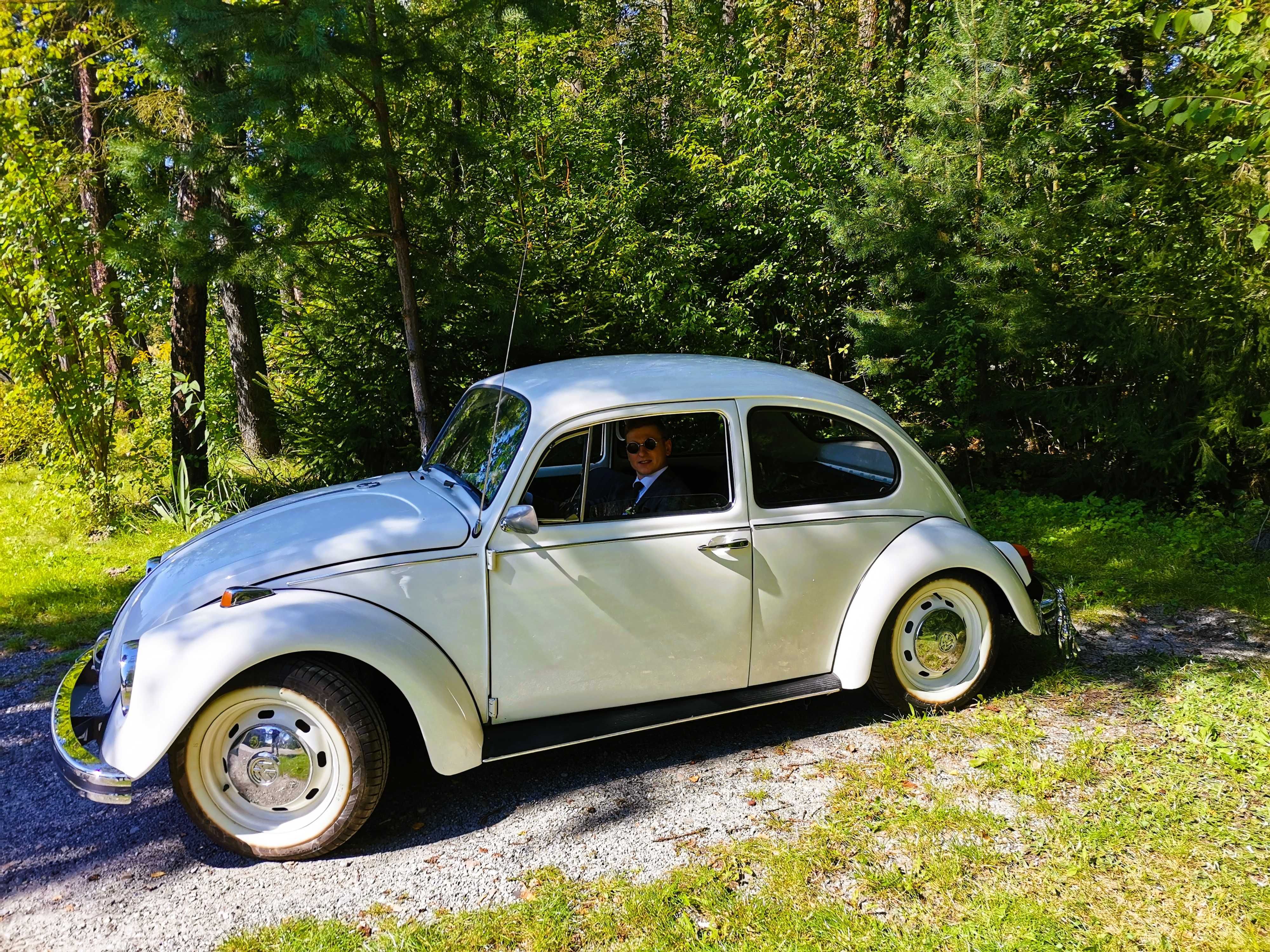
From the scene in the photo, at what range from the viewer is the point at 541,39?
565 inches

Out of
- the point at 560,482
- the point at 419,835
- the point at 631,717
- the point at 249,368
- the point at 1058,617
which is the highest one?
the point at 249,368

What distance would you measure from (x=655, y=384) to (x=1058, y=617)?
107 inches

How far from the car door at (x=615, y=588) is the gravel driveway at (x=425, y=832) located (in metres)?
0.45

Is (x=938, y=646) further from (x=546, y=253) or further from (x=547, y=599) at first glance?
(x=546, y=253)

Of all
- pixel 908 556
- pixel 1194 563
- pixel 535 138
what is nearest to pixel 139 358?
pixel 535 138

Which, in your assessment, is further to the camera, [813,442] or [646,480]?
[813,442]

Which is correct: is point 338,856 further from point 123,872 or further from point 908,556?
point 908,556

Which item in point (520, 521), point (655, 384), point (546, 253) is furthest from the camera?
point (546, 253)

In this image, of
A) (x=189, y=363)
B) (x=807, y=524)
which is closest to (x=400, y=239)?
(x=189, y=363)

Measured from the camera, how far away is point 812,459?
174 inches

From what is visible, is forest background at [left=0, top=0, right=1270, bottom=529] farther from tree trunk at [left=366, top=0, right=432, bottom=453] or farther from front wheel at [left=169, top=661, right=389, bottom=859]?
front wheel at [left=169, top=661, right=389, bottom=859]

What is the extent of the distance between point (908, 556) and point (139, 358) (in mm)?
7400

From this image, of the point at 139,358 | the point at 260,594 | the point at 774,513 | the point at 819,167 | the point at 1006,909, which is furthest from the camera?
the point at 819,167

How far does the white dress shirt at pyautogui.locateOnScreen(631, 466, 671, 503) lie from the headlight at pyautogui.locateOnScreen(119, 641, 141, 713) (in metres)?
2.18
